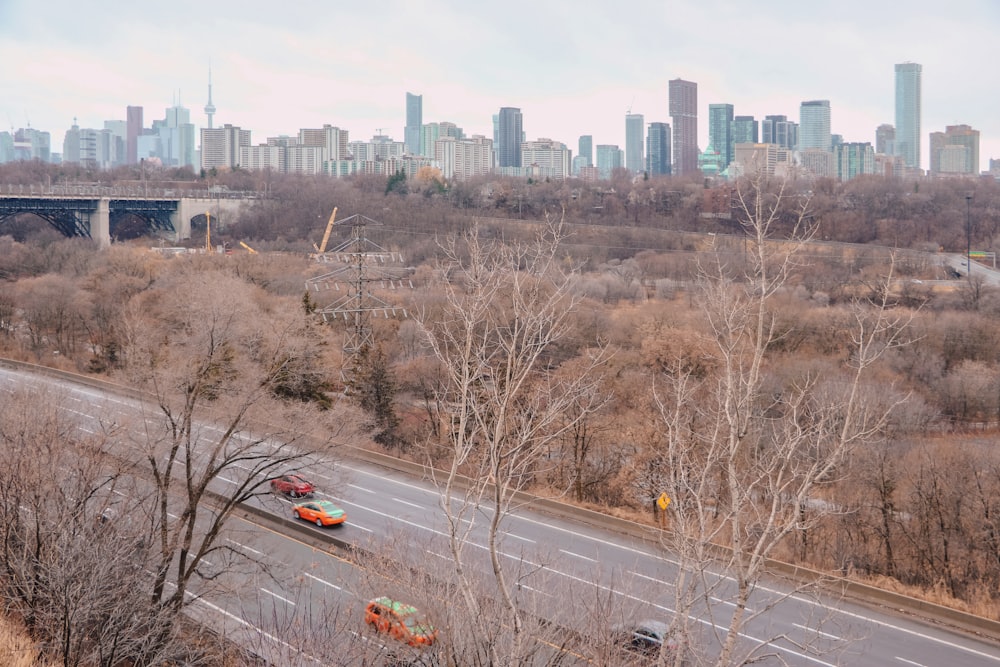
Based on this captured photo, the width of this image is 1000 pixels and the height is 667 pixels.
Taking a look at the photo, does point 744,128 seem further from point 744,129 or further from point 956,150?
point 956,150

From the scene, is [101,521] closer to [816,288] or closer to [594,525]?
[594,525]

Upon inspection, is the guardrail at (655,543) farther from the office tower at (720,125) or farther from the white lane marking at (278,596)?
the office tower at (720,125)

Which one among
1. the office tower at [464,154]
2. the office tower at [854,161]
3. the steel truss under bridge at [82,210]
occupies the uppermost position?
the office tower at [464,154]

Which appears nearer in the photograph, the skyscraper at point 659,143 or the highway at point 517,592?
the highway at point 517,592

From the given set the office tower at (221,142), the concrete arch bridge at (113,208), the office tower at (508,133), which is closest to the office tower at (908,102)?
the office tower at (508,133)

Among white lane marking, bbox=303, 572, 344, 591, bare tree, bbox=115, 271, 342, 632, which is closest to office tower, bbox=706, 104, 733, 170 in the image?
bare tree, bbox=115, 271, 342, 632

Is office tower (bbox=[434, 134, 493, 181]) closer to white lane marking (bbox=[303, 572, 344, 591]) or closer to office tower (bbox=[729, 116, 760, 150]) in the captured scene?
office tower (bbox=[729, 116, 760, 150])
